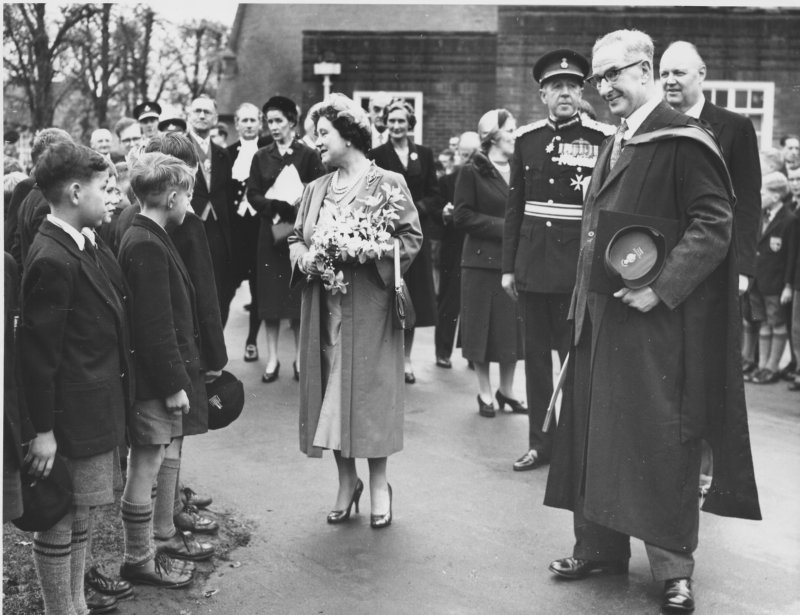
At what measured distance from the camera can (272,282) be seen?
29.8ft

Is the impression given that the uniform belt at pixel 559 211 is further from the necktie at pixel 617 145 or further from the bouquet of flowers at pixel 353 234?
the necktie at pixel 617 145

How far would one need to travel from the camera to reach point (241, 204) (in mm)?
9453

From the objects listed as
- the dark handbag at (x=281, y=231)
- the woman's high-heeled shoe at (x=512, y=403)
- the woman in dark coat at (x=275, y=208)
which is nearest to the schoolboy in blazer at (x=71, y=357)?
the woman's high-heeled shoe at (x=512, y=403)

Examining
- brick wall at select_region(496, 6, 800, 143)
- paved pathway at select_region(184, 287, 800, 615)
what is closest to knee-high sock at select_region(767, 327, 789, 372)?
paved pathway at select_region(184, 287, 800, 615)

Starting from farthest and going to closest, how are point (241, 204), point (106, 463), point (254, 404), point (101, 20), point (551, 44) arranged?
point (551, 44)
point (101, 20)
point (241, 204)
point (254, 404)
point (106, 463)

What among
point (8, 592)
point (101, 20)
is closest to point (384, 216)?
point (8, 592)

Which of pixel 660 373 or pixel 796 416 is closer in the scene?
pixel 660 373

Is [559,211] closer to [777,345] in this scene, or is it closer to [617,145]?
[617,145]

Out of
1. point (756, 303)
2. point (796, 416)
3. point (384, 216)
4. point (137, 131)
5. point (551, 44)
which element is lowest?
point (796, 416)

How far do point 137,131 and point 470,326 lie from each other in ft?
12.3

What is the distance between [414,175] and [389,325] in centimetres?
390

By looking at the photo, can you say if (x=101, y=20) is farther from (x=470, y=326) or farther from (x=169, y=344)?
(x=169, y=344)

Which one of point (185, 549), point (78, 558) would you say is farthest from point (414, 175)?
point (78, 558)

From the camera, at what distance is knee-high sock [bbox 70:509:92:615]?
A: 3994 mm
